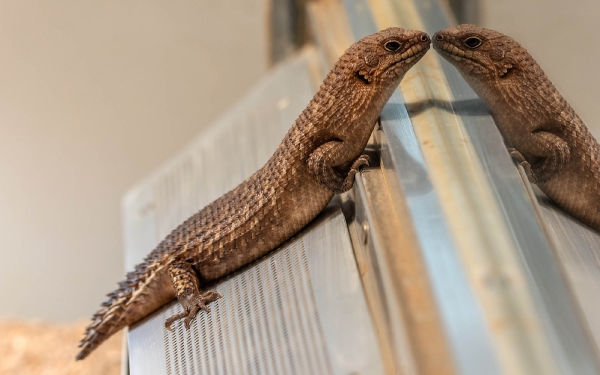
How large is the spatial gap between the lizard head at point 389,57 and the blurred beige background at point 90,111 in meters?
1.97

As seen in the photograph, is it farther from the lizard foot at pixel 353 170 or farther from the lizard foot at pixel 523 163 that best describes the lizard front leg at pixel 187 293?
the lizard foot at pixel 523 163

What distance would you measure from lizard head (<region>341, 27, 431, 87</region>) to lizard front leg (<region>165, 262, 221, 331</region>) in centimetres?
83

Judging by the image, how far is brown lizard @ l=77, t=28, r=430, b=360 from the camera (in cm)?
164

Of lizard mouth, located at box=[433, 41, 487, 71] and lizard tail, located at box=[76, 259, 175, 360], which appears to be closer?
lizard mouth, located at box=[433, 41, 487, 71]

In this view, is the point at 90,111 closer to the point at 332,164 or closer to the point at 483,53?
the point at 332,164

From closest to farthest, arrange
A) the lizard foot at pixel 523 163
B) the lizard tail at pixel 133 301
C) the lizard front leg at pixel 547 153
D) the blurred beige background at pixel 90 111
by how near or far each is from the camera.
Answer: the lizard foot at pixel 523 163 < the lizard front leg at pixel 547 153 < the lizard tail at pixel 133 301 < the blurred beige background at pixel 90 111

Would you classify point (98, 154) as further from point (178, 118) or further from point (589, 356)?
point (589, 356)

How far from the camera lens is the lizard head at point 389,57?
162 cm

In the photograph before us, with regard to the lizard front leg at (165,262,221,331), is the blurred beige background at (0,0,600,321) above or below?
above

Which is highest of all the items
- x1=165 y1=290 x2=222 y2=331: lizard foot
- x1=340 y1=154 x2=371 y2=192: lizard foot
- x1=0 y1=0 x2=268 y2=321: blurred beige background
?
x1=0 y1=0 x2=268 y2=321: blurred beige background

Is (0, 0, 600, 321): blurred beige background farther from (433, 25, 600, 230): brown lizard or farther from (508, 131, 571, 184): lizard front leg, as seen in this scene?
(508, 131, 571, 184): lizard front leg

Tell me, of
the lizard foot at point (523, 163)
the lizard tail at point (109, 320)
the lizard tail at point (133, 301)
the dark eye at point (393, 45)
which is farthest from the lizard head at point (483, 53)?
the lizard tail at point (109, 320)

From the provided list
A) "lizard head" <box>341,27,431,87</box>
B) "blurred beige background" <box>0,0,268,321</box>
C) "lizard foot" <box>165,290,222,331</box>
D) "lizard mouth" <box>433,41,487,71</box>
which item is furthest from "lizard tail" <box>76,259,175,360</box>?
"blurred beige background" <box>0,0,268,321</box>

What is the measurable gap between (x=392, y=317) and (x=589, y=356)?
38 cm
